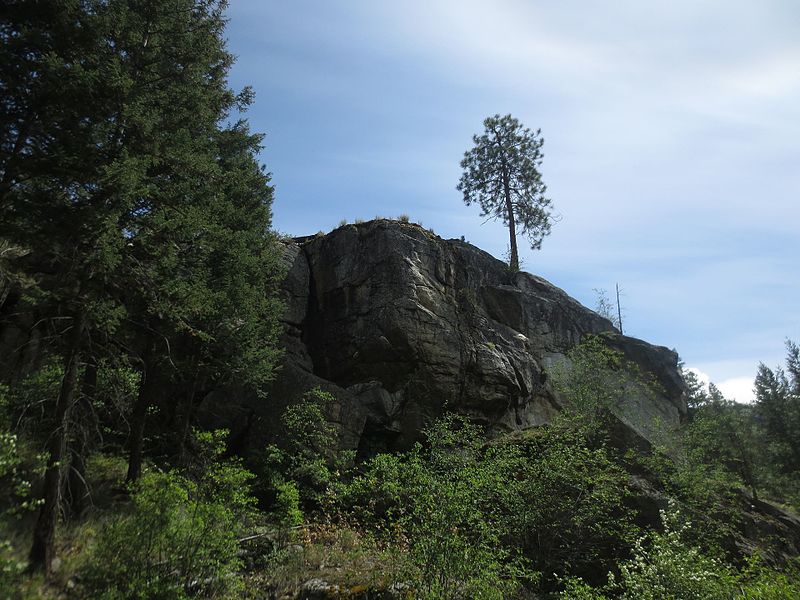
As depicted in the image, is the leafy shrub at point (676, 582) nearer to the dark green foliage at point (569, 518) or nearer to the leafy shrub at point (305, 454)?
the dark green foliage at point (569, 518)

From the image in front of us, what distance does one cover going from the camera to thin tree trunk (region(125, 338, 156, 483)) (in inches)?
456

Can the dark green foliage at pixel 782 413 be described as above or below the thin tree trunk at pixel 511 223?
below

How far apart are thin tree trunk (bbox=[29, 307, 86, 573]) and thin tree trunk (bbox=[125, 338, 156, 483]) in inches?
103

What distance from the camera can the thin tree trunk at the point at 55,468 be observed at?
782 cm

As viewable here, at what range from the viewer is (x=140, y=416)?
11930mm

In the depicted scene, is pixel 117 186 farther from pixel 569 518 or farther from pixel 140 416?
pixel 569 518

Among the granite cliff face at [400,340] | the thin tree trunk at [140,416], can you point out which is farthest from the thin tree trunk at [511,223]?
the thin tree trunk at [140,416]

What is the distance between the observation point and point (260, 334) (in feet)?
46.5

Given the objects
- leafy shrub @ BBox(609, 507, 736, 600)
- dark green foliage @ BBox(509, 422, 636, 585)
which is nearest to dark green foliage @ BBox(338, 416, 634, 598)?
dark green foliage @ BBox(509, 422, 636, 585)

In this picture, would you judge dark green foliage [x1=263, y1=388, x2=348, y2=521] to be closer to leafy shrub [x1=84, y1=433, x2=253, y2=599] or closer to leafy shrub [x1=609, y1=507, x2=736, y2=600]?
leafy shrub [x1=84, y1=433, x2=253, y2=599]

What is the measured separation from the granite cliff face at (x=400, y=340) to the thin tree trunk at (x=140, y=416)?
12.8 feet

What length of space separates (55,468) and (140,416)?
3.87 m

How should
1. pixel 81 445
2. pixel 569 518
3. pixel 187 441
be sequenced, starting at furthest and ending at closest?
pixel 187 441
pixel 569 518
pixel 81 445

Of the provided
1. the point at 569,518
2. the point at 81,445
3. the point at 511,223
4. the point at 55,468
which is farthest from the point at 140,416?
the point at 511,223
